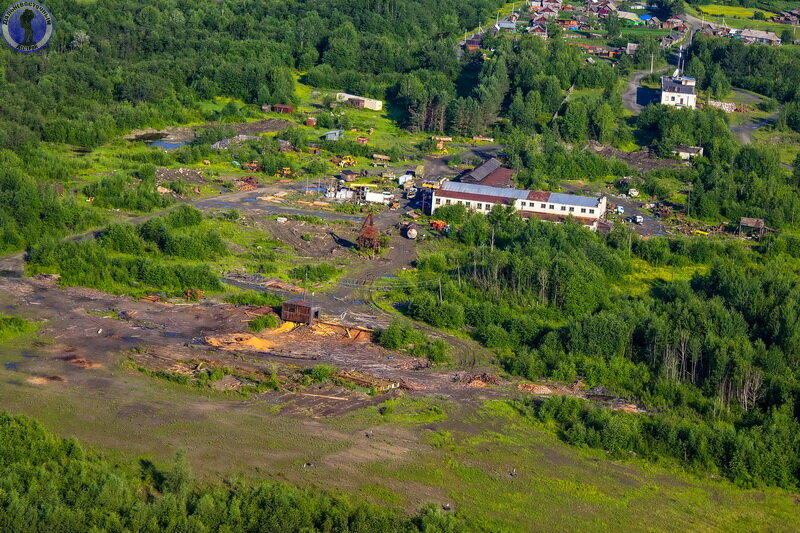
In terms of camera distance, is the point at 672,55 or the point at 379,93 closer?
the point at 379,93

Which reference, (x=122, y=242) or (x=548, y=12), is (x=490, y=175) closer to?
A: (x=122, y=242)

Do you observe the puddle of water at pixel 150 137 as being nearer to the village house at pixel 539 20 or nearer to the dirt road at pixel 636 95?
the dirt road at pixel 636 95

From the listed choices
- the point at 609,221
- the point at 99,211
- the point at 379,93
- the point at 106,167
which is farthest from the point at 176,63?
the point at 609,221

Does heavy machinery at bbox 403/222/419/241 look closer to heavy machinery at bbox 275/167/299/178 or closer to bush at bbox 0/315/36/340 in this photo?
heavy machinery at bbox 275/167/299/178

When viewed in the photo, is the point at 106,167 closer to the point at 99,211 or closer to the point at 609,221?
the point at 99,211

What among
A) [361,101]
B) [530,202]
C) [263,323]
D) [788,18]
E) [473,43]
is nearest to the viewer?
[263,323]

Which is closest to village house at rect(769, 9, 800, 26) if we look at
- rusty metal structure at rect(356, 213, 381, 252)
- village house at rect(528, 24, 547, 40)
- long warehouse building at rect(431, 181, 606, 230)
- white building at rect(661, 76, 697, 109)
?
village house at rect(528, 24, 547, 40)

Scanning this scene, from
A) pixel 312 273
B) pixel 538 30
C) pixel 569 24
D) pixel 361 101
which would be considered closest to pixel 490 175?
pixel 312 273
